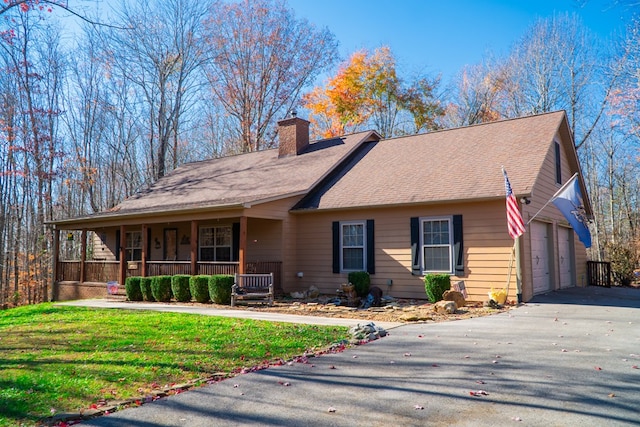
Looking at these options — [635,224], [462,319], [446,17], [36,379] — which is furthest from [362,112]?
[36,379]

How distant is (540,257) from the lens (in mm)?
13055

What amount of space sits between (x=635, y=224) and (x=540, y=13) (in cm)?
1269

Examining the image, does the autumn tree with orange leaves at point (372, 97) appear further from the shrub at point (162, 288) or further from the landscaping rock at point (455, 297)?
the landscaping rock at point (455, 297)

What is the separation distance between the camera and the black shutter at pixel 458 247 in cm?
1205

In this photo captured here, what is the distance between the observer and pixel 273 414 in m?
4.12

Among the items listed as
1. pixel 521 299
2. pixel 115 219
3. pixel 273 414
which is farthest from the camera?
pixel 115 219

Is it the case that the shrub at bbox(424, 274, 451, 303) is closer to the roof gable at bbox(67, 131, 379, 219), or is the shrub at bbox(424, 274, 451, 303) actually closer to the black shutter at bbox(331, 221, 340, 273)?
the black shutter at bbox(331, 221, 340, 273)

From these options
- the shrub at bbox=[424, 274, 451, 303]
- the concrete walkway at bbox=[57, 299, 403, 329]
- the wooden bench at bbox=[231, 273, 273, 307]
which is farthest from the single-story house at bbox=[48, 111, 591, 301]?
the concrete walkway at bbox=[57, 299, 403, 329]

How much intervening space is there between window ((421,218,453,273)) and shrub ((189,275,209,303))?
6062mm

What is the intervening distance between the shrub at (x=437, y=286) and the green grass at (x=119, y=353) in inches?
164

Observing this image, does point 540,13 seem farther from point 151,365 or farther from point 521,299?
point 151,365

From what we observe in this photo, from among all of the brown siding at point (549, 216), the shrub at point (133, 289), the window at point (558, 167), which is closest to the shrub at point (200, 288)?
the shrub at point (133, 289)

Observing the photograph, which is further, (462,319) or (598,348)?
(462,319)

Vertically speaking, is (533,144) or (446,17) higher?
(446,17)
